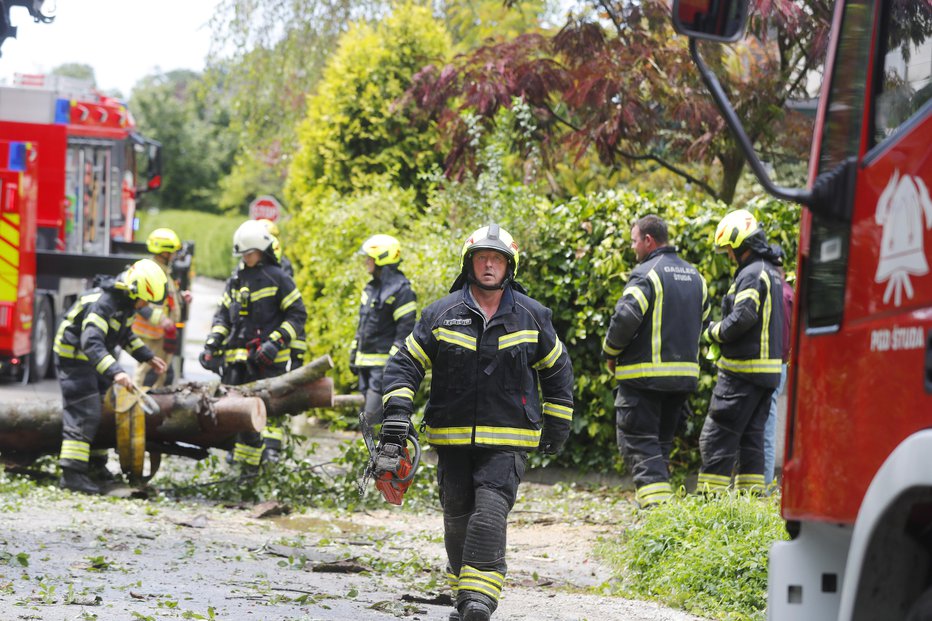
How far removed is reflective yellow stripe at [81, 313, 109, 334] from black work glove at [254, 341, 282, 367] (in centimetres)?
145

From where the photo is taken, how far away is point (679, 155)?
413 inches

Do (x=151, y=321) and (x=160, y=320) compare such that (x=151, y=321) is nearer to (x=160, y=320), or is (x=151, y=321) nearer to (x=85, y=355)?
(x=160, y=320)

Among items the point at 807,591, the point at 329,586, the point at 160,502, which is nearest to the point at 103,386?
the point at 160,502

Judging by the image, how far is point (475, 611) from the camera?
5246 millimetres

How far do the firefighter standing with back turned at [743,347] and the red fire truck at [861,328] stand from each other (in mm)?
4430

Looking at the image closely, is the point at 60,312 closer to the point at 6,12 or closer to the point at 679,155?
the point at 6,12

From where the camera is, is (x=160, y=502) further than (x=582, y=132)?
No

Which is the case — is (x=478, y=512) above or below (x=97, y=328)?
below

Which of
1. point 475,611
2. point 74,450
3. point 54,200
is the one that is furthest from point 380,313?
point 54,200

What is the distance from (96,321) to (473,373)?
4.15m

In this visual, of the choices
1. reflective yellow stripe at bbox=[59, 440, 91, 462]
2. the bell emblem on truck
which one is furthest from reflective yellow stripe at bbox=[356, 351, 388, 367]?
the bell emblem on truck

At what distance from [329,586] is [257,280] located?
4097 mm

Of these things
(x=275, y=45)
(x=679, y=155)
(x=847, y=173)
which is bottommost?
(x=847, y=173)

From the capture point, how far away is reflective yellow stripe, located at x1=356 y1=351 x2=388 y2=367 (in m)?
10.4
